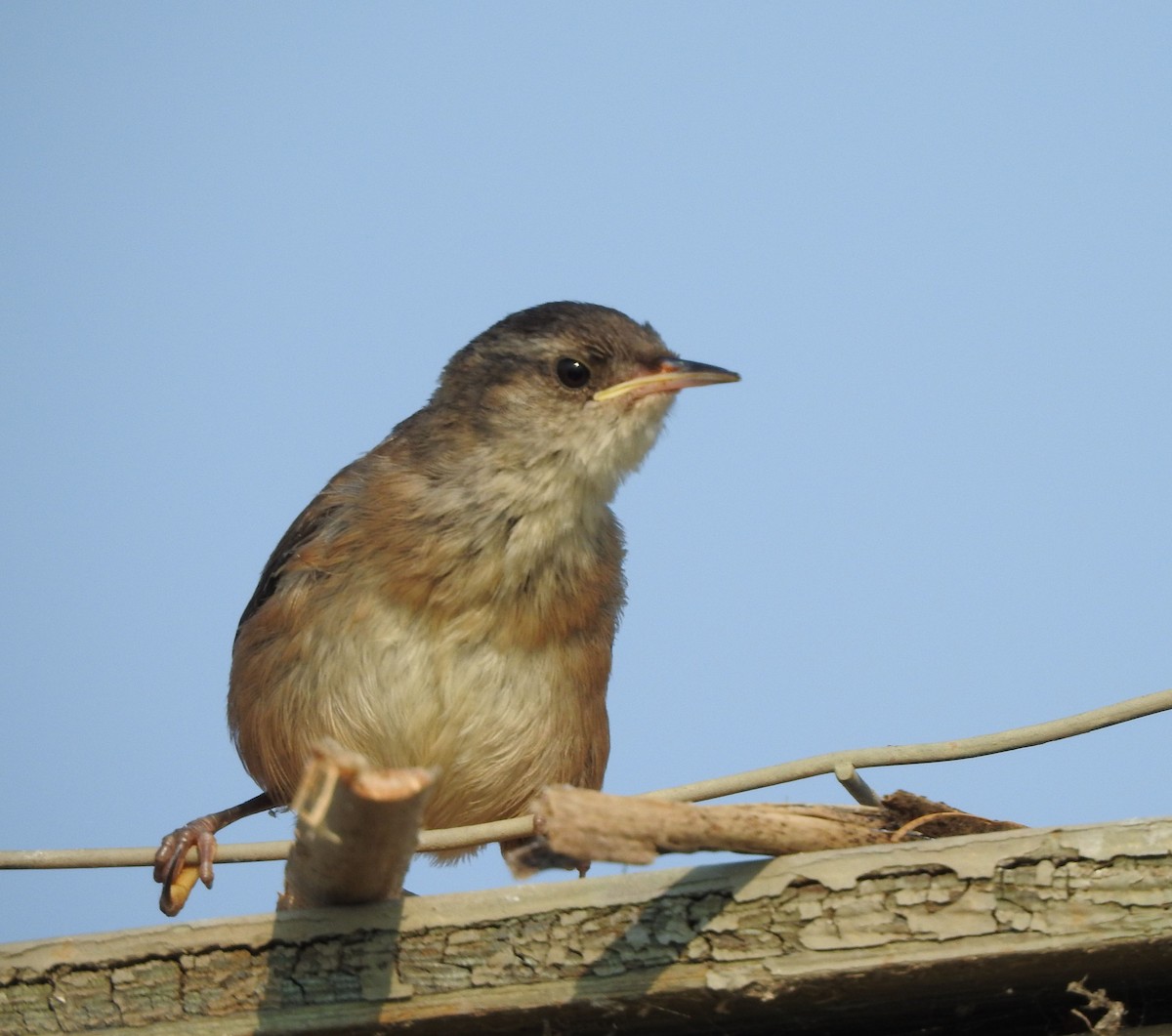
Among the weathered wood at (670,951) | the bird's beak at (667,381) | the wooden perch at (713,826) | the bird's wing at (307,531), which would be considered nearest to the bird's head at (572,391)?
the bird's beak at (667,381)

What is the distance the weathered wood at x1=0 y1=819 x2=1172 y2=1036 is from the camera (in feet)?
8.30

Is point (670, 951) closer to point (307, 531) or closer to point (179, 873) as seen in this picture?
point (179, 873)

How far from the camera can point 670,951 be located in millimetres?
2592

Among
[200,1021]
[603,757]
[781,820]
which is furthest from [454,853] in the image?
[781,820]

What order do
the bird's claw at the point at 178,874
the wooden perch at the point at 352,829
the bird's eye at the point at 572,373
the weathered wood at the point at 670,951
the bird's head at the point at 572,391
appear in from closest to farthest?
the wooden perch at the point at 352,829
the weathered wood at the point at 670,951
the bird's claw at the point at 178,874
the bird's head at the point at 572,391
the bird's eye at the point at 572,373

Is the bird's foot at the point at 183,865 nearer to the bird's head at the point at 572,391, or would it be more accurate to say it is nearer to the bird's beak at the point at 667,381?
the bird's head at the point at 572,391

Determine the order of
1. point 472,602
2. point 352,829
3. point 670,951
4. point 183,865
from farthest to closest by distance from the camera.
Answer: point 472,602
point 183,865
point 670,951
point 352,829

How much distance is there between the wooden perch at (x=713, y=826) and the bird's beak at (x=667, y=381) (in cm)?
211

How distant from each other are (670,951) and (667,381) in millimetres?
2448

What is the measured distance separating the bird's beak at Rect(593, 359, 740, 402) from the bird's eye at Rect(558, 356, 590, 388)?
0.08 meters

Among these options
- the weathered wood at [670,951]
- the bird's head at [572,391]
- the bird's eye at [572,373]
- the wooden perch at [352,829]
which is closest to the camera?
the wooden perch at [352,829]

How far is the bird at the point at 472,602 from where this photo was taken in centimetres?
438

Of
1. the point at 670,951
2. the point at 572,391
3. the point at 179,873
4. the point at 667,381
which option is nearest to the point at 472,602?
the point at 572,391

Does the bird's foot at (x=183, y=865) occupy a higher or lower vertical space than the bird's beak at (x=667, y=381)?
lower
